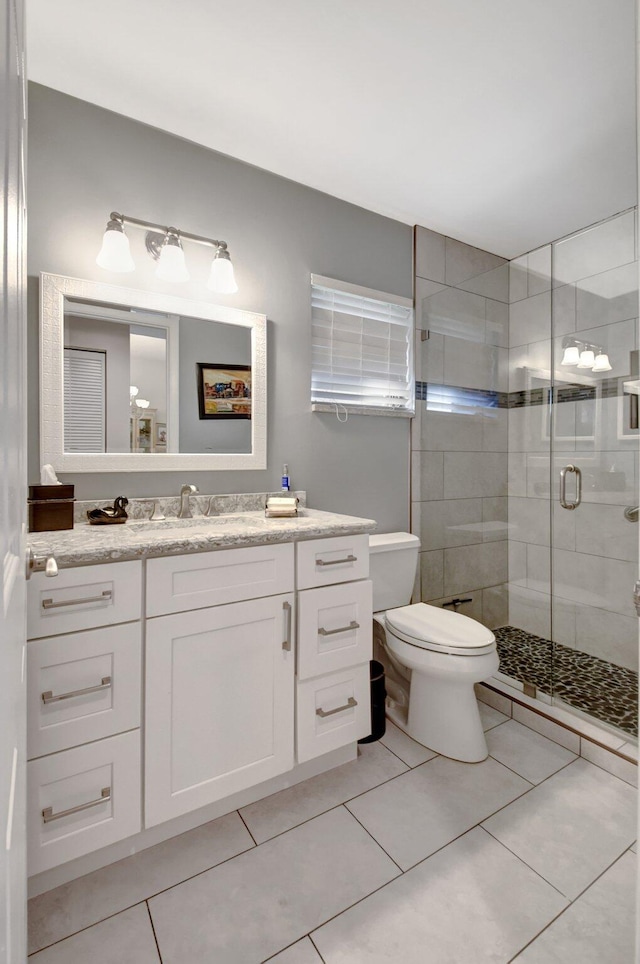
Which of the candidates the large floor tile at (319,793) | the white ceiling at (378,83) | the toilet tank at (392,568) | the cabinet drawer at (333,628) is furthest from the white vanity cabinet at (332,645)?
the white ceiling at (378,83)

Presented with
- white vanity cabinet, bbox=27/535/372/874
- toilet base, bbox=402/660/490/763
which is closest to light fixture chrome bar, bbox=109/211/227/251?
white vanity cabinet, bbox=27/535/372/874

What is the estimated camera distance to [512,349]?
8.72 ft

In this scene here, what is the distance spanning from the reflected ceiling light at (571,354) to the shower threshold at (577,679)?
1.42 m

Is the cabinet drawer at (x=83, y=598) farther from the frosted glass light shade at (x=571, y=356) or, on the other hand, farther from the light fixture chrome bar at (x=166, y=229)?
the frosted glass light shade at (x=571, y=356)

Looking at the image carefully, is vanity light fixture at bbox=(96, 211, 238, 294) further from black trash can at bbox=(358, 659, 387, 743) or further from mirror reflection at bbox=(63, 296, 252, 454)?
black trash can at bbox=(358, 659, 387, 743)

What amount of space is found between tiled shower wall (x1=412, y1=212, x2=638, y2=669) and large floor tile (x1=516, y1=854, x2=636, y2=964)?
1.11m

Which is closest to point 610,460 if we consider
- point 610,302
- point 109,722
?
point 610,302

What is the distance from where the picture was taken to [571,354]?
2322 millimetres

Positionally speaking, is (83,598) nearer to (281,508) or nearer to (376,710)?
(281,508)

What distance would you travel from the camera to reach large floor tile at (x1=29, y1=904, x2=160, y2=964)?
1.12 m

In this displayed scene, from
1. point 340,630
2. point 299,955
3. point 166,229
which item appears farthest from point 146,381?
point 299,955

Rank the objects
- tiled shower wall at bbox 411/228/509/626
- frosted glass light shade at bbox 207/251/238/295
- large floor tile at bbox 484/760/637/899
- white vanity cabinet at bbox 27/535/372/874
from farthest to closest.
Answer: tiled shower wall at bbox 411/228/509/626 < frosted glass light shade at bbox 207/251/238/295 < large floor tile at bbox 484/760/637/899 < white vanity cabinet at bbox 27/535/372/874

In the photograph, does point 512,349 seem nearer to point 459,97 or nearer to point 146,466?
point 459,97

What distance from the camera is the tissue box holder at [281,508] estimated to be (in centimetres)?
195
